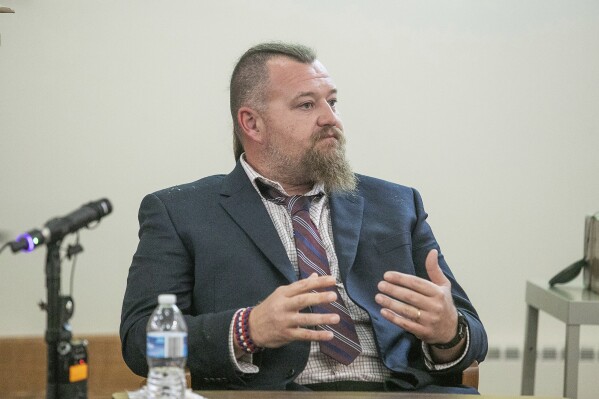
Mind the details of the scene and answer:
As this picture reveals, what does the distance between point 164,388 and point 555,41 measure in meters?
3.08

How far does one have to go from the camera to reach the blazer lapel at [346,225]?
2.59 meters

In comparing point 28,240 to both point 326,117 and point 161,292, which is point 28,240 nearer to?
point 161,292

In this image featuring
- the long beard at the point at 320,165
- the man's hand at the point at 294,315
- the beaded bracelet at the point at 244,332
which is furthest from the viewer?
the long beard at the point at 320,165

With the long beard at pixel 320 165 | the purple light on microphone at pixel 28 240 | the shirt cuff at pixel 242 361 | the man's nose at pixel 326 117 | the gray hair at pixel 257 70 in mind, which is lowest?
the shirt cuff at pixel 242 361

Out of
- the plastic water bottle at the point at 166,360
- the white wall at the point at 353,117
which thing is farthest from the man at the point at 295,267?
the white wall at the point at 353,117

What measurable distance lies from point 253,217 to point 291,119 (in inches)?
14.9

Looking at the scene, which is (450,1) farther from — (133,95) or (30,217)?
(30,217)

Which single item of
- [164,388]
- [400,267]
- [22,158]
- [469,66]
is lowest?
[164,388]

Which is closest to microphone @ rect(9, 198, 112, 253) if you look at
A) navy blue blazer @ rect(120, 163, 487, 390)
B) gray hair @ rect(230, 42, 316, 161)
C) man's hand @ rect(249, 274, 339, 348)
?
man's hand @ rect(249, 274, 339, 348)

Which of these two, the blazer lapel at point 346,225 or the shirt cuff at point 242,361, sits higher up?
the blazer lapel at point 346,225

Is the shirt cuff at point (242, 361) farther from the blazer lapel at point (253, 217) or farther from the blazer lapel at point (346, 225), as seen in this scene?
the blazer lapel at point (346, 225)

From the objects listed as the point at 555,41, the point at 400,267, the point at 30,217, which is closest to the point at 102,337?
the point at 30,217

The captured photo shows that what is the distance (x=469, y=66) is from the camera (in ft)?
13.8

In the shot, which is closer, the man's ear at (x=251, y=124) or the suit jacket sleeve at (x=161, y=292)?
the suit jacket sleeve at (x=161, y=292)
